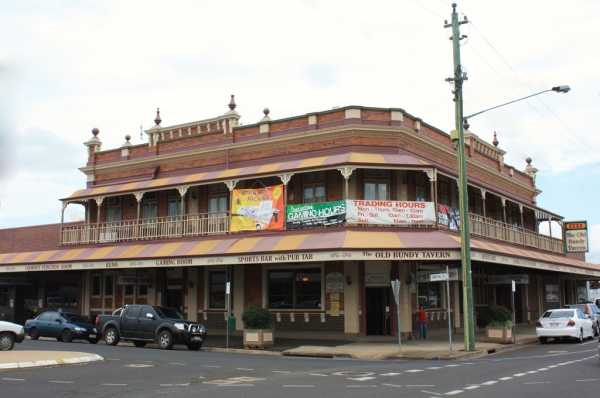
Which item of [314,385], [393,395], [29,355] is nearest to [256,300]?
[29,355]

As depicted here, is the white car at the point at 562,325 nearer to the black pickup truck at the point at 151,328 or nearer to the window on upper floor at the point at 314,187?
the window on upper floor at the point at 314,187

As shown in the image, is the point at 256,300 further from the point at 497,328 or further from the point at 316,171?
the point at 497,328

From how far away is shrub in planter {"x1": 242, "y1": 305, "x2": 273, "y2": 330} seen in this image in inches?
917

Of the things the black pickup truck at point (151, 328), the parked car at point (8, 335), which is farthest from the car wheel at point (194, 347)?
the parked car at point (8, 335)

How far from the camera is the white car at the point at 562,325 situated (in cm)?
2497

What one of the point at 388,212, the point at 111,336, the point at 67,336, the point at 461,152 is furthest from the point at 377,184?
the point at 67,336

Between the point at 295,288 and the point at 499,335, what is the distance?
8.24 metres

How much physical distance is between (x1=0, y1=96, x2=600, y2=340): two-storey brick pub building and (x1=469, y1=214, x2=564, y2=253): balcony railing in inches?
5.7

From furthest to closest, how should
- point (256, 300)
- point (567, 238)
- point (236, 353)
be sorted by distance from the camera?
point (567, 238), point (256, 300), point (236, 353)

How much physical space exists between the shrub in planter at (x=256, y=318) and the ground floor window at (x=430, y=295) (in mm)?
6922

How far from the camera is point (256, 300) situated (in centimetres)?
2730

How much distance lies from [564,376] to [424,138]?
15.3 m

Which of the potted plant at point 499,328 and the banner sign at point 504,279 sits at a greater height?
the banner sign at point 504,279

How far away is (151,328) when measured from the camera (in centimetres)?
2292
